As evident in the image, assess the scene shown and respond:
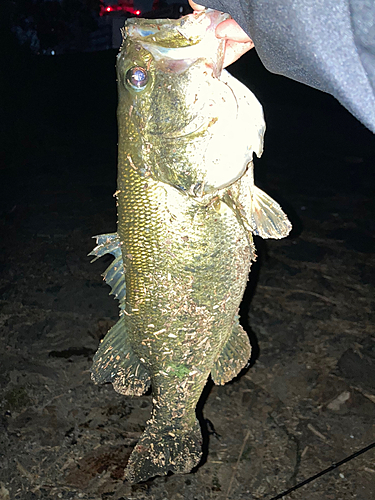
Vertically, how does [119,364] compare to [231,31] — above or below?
below

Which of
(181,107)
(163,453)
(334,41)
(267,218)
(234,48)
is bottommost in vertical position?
(163,453)

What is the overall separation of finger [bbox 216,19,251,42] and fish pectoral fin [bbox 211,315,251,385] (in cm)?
111

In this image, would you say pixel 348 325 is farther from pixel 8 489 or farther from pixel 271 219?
pixel 8 489

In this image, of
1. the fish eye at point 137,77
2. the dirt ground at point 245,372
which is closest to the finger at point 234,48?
the fish eye at point 137,77

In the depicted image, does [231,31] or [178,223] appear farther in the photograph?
[178,223]

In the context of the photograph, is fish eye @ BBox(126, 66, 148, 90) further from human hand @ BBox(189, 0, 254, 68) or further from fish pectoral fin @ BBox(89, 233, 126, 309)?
fish pectoral fin @ BBox(89, 233, 126, 309)

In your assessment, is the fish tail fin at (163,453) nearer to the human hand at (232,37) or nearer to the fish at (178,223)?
the fish at (178,223)

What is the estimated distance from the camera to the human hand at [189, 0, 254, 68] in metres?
1.23

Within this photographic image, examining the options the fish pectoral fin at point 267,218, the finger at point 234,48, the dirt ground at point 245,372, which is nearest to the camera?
the finger at point 234,48

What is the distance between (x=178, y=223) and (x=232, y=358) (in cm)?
71

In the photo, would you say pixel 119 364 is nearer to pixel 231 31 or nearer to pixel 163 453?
pixel 163 453

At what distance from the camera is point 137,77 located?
1.37 m

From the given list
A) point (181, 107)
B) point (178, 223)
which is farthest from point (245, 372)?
point (181, 107)

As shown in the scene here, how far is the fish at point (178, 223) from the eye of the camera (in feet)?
4.45
